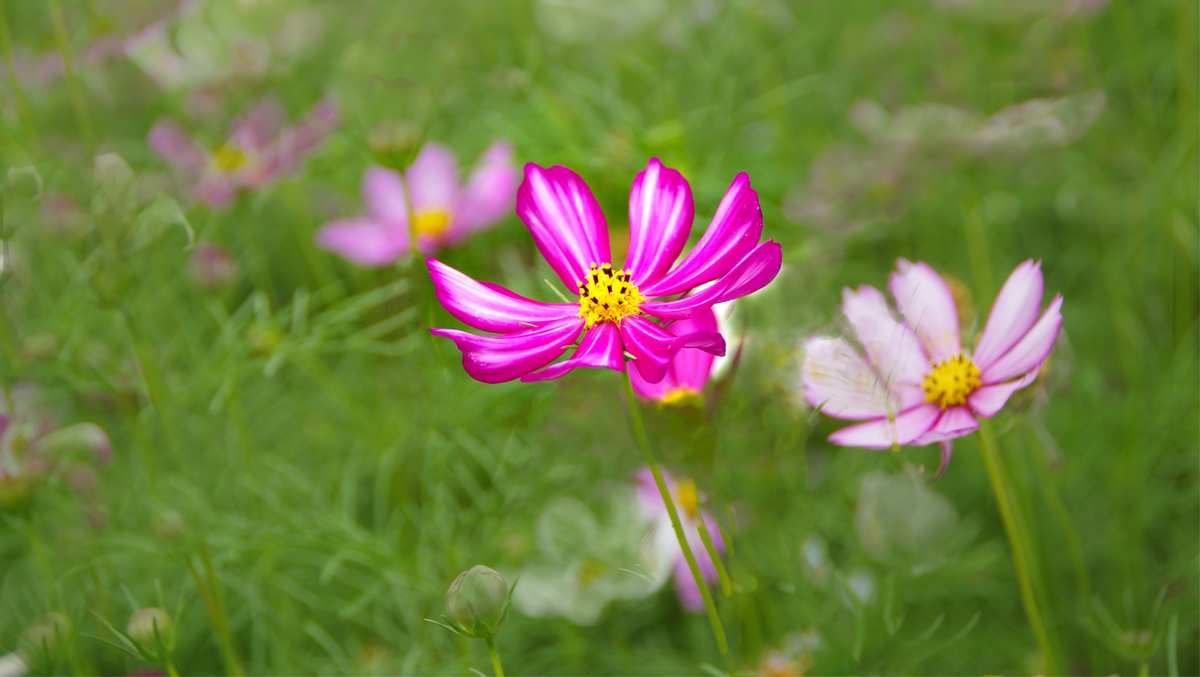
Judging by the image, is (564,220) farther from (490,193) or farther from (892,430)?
(490,193)

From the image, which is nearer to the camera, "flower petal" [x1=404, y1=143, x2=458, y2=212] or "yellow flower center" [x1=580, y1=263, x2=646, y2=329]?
"yellow flower center" [x1=580, y1=263, x2=646, y2=329]

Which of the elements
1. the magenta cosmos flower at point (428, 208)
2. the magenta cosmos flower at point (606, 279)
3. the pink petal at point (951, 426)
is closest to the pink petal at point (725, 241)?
the magenta cosmos flower at point (606, 279)

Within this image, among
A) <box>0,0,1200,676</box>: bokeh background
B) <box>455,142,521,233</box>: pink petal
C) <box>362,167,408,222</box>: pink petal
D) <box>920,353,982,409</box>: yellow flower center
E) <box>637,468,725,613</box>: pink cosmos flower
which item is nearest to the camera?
<box>920,353,982,409</box>: yellow flower center


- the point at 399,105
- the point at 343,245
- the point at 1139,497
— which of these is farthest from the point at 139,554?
the point at 1139,497

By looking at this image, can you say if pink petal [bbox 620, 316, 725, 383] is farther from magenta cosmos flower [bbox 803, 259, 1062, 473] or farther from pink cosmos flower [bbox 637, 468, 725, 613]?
pink cosmos flower [bbox 637, 468, 725, 613]

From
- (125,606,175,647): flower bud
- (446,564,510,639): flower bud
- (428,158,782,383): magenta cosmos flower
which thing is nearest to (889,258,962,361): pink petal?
(428,158,782,383): magenta cosmos flower
